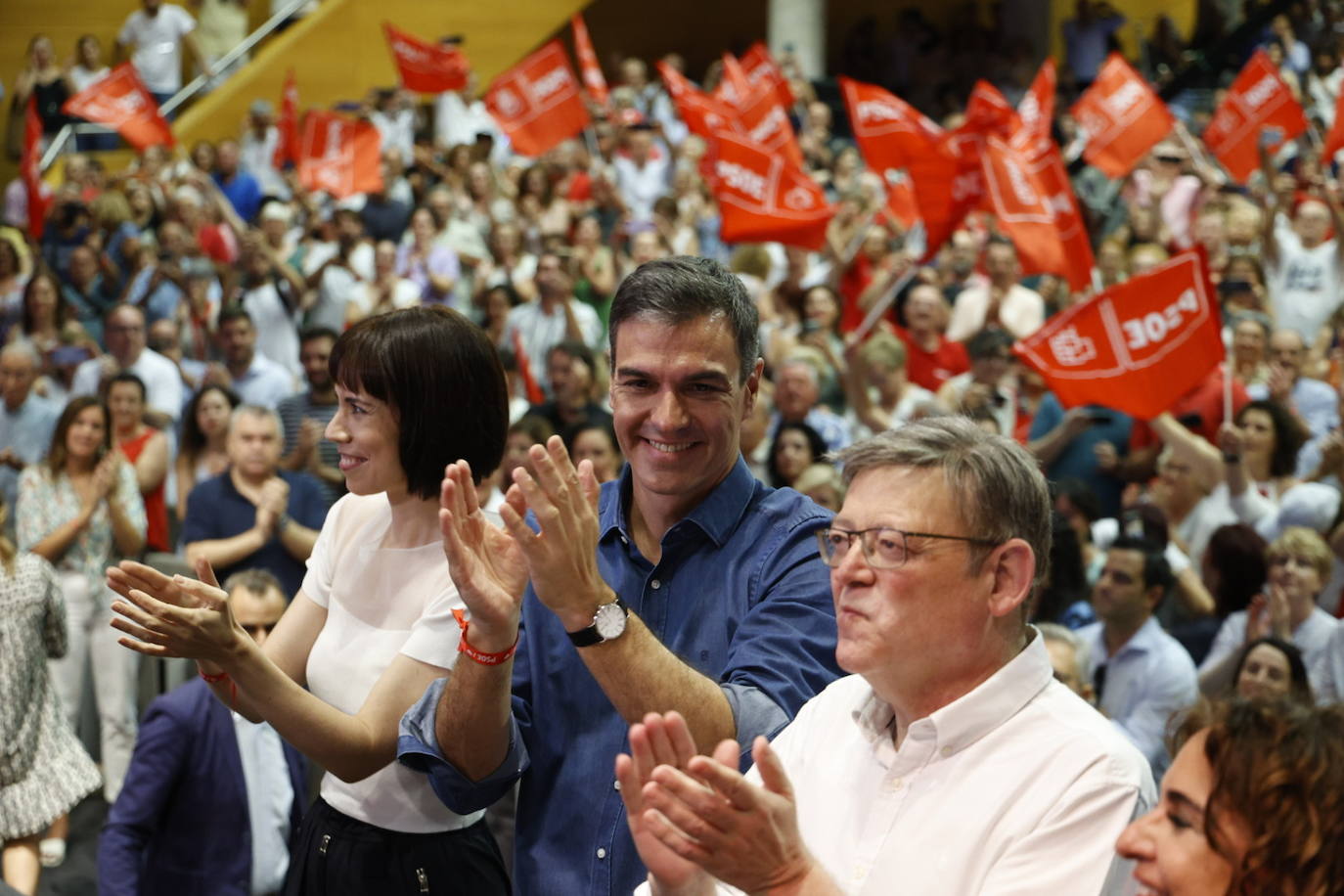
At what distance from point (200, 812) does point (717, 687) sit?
250cm

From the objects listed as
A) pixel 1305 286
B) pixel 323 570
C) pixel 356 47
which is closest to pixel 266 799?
pixel 323 570

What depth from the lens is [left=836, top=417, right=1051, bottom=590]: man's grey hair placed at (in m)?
2.18

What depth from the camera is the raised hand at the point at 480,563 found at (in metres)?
2.44

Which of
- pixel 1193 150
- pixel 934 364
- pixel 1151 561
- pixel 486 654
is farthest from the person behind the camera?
pixel 1193 150

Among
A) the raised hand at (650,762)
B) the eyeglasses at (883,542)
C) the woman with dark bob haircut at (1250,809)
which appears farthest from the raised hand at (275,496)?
the woman with dark bob haircut at (1250,809)

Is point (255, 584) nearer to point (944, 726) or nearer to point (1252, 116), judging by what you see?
point (944, 726)

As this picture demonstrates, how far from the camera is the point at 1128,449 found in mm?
7863

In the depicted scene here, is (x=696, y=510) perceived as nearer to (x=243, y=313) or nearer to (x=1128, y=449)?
(x=1128, y=449)

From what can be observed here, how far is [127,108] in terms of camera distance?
13.7 metres

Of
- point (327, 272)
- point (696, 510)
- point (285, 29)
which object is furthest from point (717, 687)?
point (285, 29)

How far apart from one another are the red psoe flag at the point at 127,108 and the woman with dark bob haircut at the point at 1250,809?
42.0 feet

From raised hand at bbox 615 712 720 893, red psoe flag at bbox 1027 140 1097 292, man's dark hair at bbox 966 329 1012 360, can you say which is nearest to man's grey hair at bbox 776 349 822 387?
man's dark hair at bbox 966 329 1012 360

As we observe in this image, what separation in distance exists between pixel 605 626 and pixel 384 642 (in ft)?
2.21

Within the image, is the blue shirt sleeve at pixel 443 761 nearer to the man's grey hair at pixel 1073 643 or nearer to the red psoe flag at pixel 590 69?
the man's grey hair at pixel 1073 643
